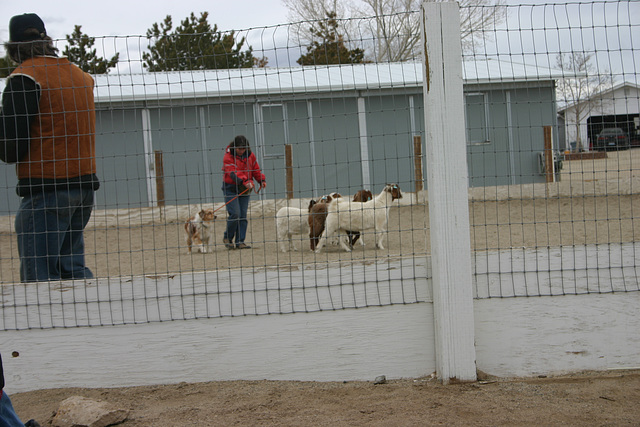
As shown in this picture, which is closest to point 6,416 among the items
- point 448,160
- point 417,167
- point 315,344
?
point 315,344

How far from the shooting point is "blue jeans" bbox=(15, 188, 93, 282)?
393 centimetres

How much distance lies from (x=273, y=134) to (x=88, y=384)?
40.8 feet

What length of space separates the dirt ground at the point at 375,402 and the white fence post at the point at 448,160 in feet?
1.38

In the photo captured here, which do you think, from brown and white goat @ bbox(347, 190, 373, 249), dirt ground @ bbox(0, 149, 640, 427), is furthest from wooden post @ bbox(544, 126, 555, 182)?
brown and white goat @ bbox(347, 190, 373, 249)

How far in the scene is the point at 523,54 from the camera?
12.4 ft

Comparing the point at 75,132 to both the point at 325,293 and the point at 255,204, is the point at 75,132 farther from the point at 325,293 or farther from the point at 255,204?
the point at 255,204

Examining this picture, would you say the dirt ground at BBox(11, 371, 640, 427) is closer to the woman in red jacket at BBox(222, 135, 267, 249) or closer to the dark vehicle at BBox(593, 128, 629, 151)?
the dark vehicle at BBox(593, 128, 629, 151)

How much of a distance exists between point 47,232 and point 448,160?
2.43m

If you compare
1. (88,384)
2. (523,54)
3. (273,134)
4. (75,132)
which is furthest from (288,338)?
(273,134)

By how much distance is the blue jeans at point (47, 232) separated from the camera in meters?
3.93

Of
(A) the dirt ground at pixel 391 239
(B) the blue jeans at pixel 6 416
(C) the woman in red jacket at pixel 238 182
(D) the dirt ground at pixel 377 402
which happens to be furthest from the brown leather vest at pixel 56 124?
(C) the woman in red jacket at pixel 238 182

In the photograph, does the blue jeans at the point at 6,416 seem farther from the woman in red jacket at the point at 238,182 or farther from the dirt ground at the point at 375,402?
the woman in red jacket at the point at 238,182

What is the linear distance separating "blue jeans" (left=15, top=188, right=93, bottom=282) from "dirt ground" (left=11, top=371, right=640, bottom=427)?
746 mm

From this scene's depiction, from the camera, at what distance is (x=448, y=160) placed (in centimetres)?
350
